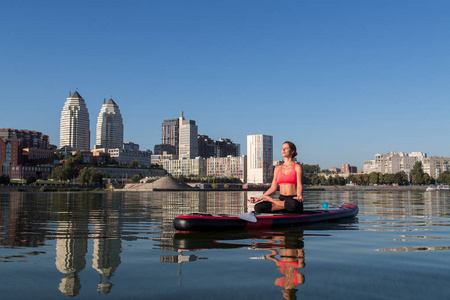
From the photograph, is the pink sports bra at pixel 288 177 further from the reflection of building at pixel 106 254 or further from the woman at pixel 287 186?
the reflection of building at pixel 106 254

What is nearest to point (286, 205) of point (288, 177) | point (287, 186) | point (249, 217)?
point (287, 186)

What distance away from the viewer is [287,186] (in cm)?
1525

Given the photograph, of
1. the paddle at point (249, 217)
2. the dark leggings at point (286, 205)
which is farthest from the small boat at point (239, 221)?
the dark leggings at point (286, 205)

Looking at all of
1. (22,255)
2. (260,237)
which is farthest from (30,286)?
(260,237)

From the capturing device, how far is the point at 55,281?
714cm

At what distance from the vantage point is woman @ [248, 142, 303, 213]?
14.9m

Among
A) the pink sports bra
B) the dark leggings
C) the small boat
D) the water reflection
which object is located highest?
the pink sports bra

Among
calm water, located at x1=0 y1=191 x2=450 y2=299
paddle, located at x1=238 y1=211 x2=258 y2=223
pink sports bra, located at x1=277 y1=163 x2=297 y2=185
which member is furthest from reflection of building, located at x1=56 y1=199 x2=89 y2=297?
pink sports bra, located at x1=277 y1=163 x2=297 y2=185

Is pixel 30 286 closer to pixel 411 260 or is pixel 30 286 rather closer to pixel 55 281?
pixel 55 281

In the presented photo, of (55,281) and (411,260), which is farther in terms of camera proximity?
(411,260)

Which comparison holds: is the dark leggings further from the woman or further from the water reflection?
the water reflection

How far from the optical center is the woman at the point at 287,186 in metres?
14.9

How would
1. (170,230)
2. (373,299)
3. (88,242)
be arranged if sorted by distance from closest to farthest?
(373,299) → (88,242) → (170,230)

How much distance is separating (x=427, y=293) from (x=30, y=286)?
6562 mm
